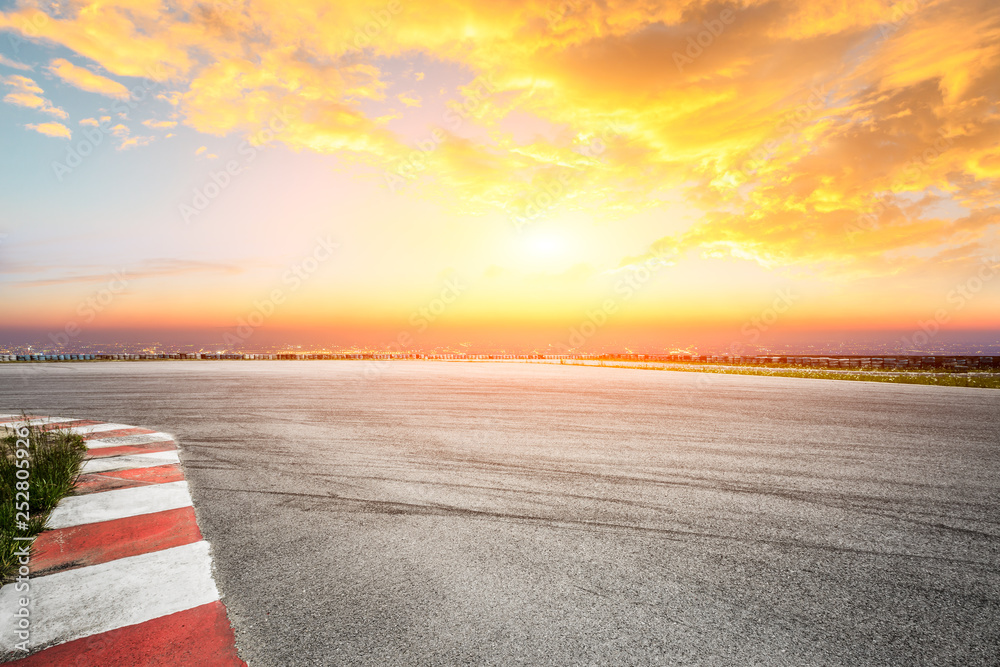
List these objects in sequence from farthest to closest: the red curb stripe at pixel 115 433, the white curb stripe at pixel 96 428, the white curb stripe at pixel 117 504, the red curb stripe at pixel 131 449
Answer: the white curb stripe at pixel 96 428, the red curb stripe at pixel 115 433, the red curb stripe at pixel 131 449, the white curb stripe at pixel 117 504

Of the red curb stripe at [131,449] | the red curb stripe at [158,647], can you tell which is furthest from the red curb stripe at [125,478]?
the red curb stripe at [158,647]

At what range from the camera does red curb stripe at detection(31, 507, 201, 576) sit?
3.46 meters

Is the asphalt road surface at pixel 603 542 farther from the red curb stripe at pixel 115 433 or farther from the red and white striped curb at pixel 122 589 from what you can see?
the red curb stripe at pixel 115 433

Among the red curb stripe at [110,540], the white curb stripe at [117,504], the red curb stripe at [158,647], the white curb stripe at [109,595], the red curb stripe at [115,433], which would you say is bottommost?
the red curb stripe at [158,647]

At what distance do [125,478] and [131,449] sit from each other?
172 cm

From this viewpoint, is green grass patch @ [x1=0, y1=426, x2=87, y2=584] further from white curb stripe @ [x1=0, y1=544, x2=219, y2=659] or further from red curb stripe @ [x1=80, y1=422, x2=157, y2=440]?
red curb stripe @ [x1=80, y1=422, x2=157, y2=440]

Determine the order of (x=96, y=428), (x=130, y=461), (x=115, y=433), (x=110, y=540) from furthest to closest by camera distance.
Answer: (x=96, y=428), (x=115, y=433), (x=130, y=461), (x=110, y=540)

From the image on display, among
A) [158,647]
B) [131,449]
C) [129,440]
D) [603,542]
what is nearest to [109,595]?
[158,647]

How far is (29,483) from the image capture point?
4520 millimetres

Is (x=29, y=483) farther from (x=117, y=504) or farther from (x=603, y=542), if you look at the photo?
(x=603, y=542)

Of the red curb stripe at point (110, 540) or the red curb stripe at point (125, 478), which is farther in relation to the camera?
the red curb stripe at point (125, 478)

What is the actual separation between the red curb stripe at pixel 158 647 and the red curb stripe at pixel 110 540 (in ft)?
3.65

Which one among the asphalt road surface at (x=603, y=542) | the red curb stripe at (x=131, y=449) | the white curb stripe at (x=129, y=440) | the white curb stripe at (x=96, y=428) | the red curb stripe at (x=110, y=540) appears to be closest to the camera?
the asphalt road surface at (x=603, y=542)

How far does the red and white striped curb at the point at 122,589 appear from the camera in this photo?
2.50 meters
